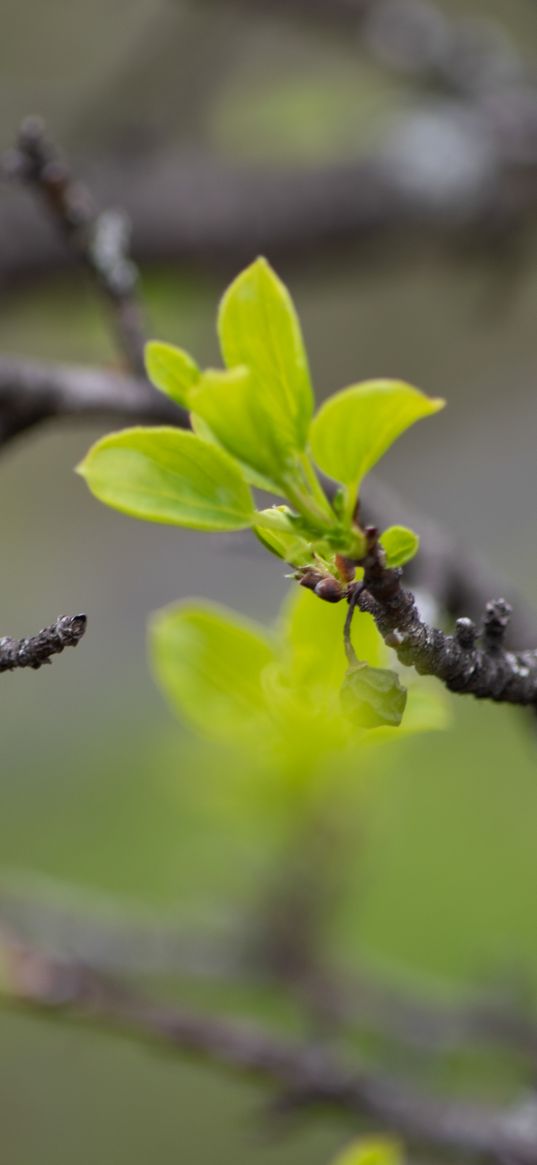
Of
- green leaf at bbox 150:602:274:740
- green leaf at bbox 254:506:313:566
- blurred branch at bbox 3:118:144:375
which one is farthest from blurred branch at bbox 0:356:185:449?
green leaf at bbox 254:506:313:566

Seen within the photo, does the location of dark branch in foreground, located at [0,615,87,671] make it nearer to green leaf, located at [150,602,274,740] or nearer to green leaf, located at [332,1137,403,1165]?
green leaf, located at [150,602,274,740]

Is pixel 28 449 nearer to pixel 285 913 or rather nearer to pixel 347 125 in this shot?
pixel 347 125

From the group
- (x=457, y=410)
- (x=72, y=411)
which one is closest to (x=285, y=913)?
(x=72, y=411)

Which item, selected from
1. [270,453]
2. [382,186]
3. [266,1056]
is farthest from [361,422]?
[382,186]

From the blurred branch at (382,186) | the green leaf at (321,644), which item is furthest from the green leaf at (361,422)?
the blurred branch at (382,186)

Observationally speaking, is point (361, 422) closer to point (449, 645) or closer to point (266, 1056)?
point (449, 645)

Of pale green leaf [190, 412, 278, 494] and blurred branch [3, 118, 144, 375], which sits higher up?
blurred branch [3, 118, 144, 375]
